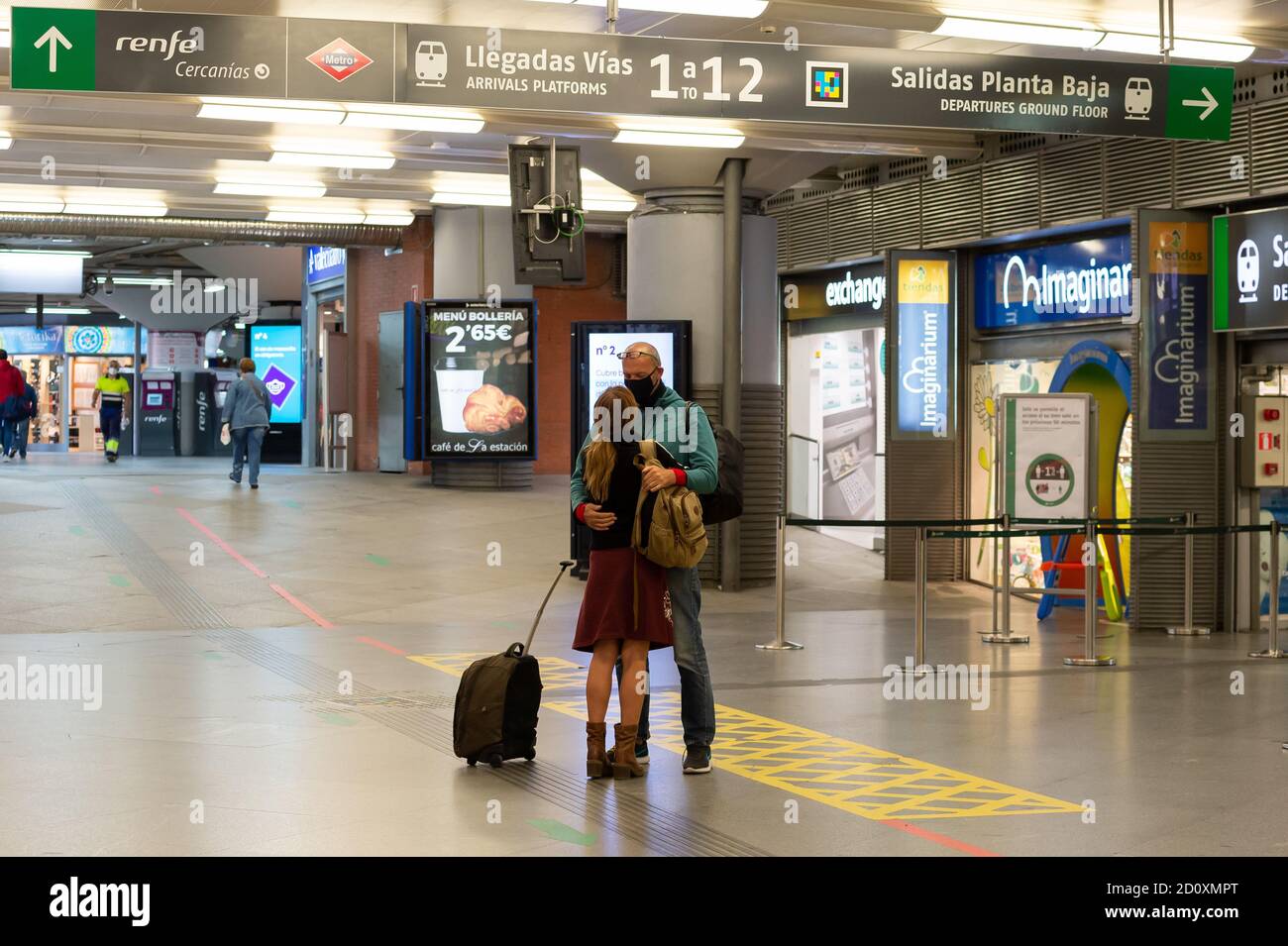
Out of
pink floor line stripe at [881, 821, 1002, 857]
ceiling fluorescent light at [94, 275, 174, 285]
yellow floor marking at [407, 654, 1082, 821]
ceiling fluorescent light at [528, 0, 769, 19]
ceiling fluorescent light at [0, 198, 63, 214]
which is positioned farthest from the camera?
ceiling fluorescent light at [94, 275, 174, 285]

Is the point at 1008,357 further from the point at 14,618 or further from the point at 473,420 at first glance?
the point at 14,618

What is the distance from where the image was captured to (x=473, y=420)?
64.2 feet

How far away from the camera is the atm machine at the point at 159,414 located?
3447cm

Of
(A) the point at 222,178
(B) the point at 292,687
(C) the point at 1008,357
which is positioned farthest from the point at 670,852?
(A) the point at 222,178

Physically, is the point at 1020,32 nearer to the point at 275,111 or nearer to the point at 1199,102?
the point at 1199,102

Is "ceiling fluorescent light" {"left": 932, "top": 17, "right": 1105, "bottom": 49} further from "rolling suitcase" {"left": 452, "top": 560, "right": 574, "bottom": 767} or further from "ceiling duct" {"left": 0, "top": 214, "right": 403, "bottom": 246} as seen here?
"ceiling duct" {"left": 0, "top": 214, "right": 403, "bottom": 246}

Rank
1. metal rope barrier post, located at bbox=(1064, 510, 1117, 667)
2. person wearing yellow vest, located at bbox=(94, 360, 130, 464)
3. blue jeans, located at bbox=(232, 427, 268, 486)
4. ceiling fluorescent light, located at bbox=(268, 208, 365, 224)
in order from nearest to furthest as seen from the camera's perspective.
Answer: metal rope barrier post, located at bbox=(1064, 510, 1117, 667) < blue jeans, located at bbox=(232, 427, 268, 486) < ceiling fluorescent light, located at bbox=(268, 208, 365, 224) < person wearing yellow vest, located at bbox=(94, 360, 130, 464)

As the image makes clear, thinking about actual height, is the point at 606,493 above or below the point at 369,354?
below

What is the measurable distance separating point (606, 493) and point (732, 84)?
3.28 m

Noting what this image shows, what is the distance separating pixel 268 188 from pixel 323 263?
6.91 meters

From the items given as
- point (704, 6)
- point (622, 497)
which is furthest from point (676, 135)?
point (622, 497)

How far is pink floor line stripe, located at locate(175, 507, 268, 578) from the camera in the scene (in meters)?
13.4

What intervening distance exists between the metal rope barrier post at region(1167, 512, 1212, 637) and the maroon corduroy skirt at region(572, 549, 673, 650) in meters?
6.50

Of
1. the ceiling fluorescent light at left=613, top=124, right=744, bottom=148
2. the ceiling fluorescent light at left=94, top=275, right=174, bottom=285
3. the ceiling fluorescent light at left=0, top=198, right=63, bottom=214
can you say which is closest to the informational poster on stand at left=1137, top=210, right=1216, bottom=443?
the ceiling fluorescent light at left=613, top=124, right=744, bottom=148
